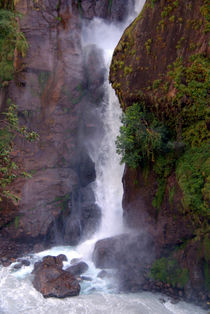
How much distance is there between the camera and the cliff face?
50.0ft

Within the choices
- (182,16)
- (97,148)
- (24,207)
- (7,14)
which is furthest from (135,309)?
(7,14)

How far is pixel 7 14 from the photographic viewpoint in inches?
526

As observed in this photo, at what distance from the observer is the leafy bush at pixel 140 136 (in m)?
11.5

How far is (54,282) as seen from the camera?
10641 mm

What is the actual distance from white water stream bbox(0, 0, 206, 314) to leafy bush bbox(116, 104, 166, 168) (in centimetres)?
428

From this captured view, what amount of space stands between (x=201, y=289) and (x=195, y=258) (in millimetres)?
1053

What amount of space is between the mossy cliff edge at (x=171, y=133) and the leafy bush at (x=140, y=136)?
0.04 meters

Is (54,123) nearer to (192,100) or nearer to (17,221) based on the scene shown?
(17,221)

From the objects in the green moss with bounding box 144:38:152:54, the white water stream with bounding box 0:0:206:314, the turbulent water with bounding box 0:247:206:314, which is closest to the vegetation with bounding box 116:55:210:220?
the green moss with bounding box 144:38:152:54

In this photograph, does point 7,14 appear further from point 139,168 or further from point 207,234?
point 207,234

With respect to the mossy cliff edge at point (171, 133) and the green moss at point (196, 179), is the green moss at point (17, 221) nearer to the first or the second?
the mossy cliff edge at point (171, 133)

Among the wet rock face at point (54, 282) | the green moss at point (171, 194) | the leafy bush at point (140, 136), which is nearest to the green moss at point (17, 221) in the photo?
the wet rock face at point (54, 282)

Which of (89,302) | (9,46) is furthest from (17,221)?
(9,46)

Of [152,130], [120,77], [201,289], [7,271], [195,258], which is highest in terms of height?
[120,77]
